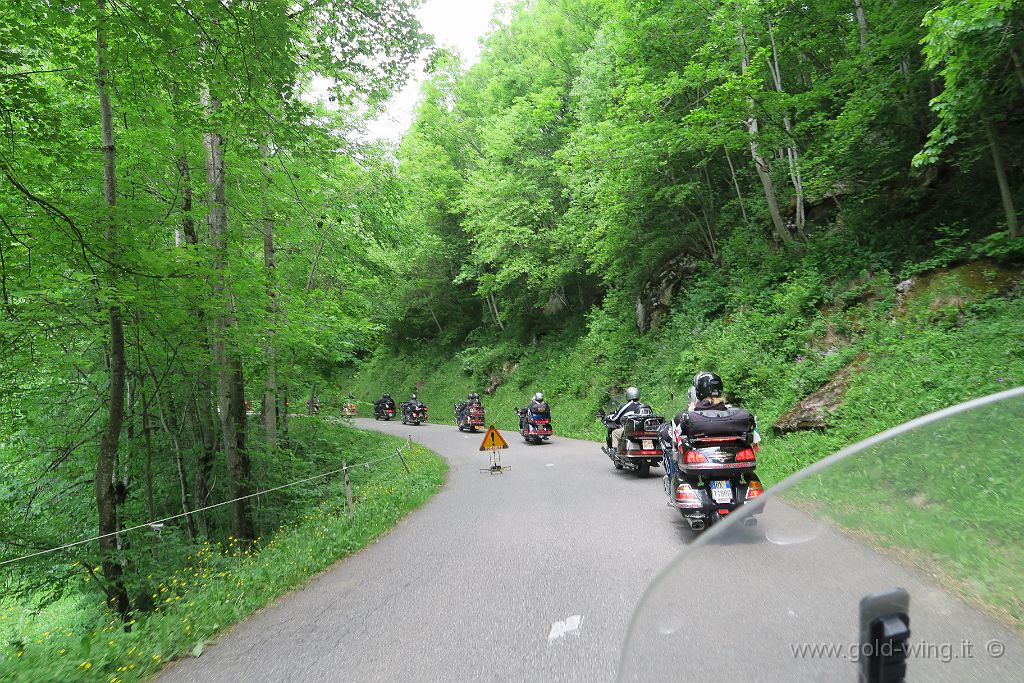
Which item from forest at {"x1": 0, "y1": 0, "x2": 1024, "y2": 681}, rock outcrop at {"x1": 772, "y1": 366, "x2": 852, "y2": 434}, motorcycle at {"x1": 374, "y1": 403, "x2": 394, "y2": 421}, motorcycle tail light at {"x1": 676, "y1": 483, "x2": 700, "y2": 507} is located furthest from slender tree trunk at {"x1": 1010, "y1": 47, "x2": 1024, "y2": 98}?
motorcycle at {"x1": 374, "y1": 403, "x2": 394, "y2": 421}

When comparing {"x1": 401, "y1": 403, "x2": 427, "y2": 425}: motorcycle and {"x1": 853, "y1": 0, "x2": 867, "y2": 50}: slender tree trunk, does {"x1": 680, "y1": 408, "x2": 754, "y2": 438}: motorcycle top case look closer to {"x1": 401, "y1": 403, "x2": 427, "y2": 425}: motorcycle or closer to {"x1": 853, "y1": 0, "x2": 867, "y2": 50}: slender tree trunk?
{"x1": 853, "y1": 0, "x2": 867, "y2": 50}: slender tree trunk

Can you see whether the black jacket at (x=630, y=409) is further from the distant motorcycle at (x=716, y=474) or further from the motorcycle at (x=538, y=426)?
the motorcycle at (x=538, y=426)

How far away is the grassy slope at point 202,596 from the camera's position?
3.51 meters

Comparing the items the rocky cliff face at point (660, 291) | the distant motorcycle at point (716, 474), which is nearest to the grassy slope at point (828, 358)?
the rocky cliff face at point (660, 291)

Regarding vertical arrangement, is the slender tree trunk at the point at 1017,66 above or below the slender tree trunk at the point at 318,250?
above

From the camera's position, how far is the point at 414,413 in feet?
92.0

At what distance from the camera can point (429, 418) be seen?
30.5 meters

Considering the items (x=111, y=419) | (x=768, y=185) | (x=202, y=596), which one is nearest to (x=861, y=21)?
(x=768, y=185)

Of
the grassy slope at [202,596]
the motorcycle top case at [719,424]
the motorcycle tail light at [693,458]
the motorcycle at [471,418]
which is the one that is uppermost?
the motorcycle top case at [719,424]

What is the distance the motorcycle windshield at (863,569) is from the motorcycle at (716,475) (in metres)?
4.28

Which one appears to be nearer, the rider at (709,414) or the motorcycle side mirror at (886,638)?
the motorcycle side mirror at (886,638)

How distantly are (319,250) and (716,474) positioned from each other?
35.1 ft

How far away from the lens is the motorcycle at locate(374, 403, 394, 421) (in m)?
32.0

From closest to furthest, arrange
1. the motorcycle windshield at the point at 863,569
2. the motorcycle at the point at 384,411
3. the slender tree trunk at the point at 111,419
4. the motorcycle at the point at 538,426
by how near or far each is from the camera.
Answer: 1. the motorcycle windshield at the point at 863,569
2. the slender tree trunk at the point at 111,419
3. the motorcycle at the point at 538,426
4. the motorcycle at the point at 384,411
